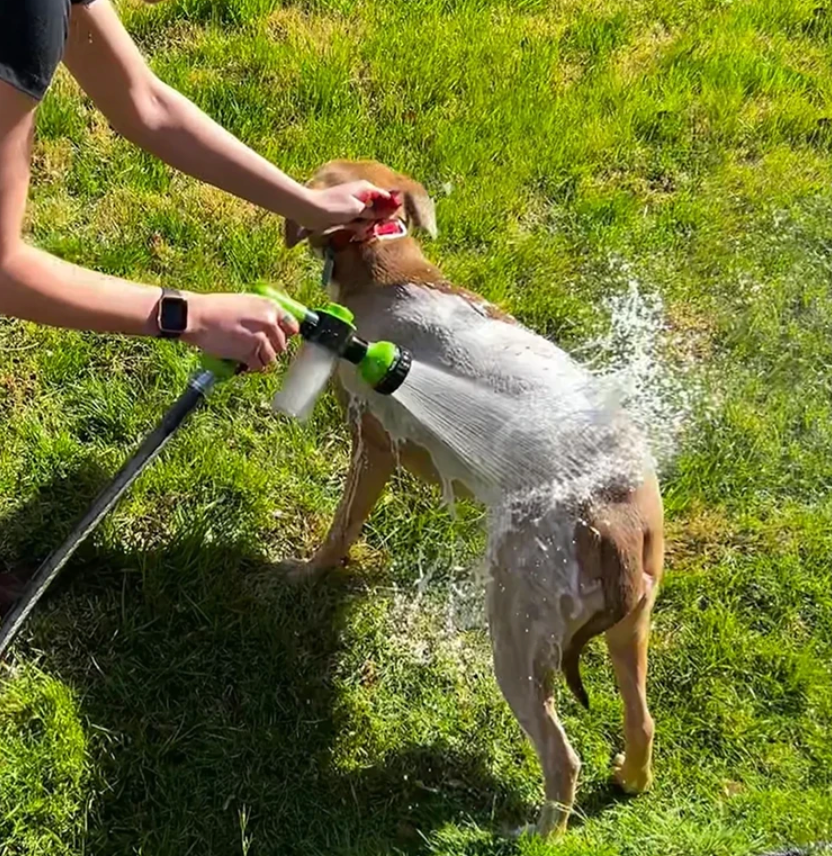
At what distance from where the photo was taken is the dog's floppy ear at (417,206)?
355 centimetres

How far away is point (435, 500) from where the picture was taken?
390 centimetres

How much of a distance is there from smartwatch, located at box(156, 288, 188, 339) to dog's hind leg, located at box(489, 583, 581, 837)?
1.09 m

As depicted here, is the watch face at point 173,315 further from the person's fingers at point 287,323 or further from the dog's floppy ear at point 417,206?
the dog's floppy ear at point 417,206

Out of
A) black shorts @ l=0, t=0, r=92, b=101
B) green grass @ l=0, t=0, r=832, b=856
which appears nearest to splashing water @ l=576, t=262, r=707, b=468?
green grass @ l=0, t=0, r=832, b=856

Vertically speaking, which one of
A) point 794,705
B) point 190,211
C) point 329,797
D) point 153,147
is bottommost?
point 329,797


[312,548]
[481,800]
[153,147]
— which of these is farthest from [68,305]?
[481,800]

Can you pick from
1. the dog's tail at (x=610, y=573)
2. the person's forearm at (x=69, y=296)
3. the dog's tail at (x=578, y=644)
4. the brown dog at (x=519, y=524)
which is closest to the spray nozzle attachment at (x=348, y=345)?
the person's forearm at (x=69, y=296)

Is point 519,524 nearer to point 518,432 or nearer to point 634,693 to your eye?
point 518,432

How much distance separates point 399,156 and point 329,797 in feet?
9.28

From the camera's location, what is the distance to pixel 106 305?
8.30ft

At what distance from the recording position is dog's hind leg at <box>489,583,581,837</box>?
2918 mm

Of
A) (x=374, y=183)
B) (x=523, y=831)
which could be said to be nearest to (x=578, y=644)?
(x=523, y=831)

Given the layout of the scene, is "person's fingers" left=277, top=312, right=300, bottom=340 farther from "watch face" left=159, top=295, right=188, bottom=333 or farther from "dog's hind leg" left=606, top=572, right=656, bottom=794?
"dog's hind leg" left=606, top=572, right=656, bottom=794

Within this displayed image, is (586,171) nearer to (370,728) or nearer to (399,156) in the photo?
(399,156)
